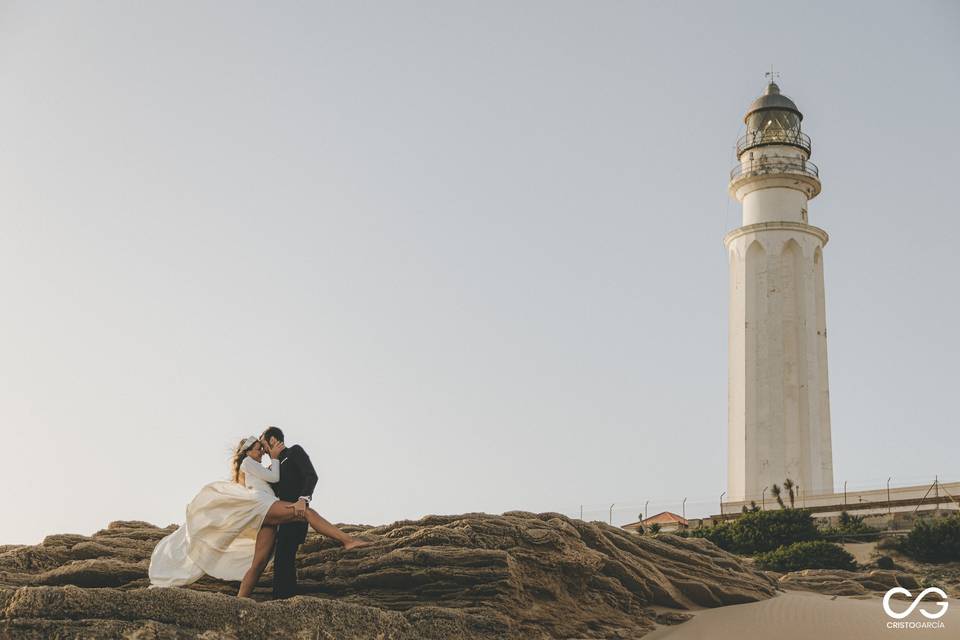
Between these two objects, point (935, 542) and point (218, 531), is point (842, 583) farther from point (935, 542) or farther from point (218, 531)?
point (935, 542)

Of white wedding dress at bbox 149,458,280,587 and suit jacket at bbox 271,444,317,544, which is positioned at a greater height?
suit jacket at bbox 271,444,317,544

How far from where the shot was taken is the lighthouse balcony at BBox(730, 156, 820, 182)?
38.5 meters

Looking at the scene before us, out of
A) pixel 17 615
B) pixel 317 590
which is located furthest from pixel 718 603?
pixel 17 615

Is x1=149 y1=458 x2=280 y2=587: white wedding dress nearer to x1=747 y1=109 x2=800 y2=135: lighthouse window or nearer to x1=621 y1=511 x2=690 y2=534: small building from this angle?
x1=621 y1=511 x2=690 y2=534: small building

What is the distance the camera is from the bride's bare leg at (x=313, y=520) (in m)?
8.97

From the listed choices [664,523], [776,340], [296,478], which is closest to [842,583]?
[296,478]

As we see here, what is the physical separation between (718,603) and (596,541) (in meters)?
1.57

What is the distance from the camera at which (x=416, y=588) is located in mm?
9156

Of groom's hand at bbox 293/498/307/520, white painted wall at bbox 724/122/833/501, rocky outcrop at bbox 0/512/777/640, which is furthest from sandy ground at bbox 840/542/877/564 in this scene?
groom's hand at bbox 293/498/307/520

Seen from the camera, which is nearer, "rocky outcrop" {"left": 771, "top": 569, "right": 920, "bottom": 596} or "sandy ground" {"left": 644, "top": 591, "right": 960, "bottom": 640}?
"sandy ground" {"left": 644, "top": 591, "right": 960, "bottom": 640}

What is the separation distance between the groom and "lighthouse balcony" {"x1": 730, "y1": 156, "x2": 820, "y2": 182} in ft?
106

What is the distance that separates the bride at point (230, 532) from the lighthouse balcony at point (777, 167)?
3272 centimetres

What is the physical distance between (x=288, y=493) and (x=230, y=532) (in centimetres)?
62

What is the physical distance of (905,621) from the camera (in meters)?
9.95
